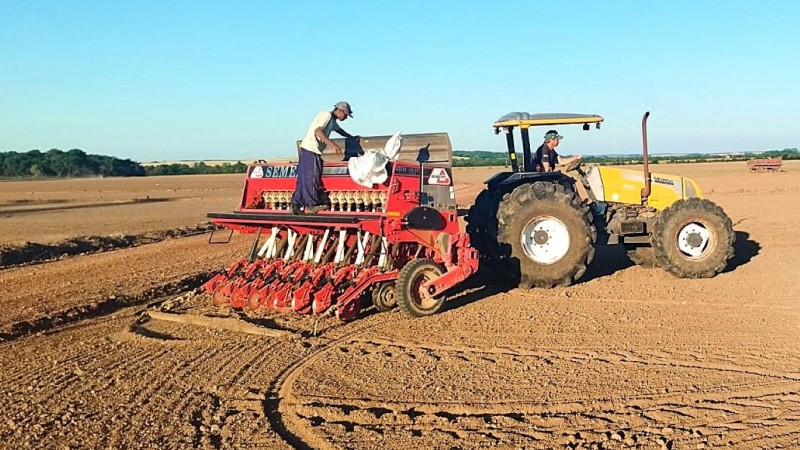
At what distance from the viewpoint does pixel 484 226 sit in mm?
9922

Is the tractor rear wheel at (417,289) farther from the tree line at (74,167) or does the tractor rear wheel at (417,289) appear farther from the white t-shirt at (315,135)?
the tree line at (74,167)

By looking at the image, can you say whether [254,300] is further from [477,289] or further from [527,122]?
[527,122]

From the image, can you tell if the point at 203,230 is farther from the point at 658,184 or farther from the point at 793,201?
the point at 793,201

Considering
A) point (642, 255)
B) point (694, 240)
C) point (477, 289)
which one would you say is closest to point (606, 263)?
point (642, 255)

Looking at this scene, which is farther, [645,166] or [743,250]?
[743,250]

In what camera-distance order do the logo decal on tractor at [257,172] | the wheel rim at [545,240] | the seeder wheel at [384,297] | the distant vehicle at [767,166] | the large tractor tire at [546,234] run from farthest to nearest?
1. the distant vehicle at [767,166]
2. the logo decal on tractor at [257,172]
3. the wheel rim at [545,240]
4. the large tractor tire at [546,234]
5. the seeder wheel at [384,297]

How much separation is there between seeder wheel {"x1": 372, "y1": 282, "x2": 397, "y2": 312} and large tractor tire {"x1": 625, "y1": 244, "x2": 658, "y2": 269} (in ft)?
13.5

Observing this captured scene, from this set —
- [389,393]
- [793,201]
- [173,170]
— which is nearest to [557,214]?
[389,393]

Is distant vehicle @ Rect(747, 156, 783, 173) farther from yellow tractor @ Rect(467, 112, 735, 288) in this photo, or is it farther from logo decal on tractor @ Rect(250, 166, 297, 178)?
logo decal on tractor @ Rect(250, 166, 297, 178)

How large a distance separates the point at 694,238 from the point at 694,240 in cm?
3

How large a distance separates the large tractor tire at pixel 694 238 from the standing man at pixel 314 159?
4341 mm

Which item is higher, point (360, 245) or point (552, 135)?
point (552, 135)

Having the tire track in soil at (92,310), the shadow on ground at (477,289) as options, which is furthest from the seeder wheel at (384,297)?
the tire track in soil at (92,310)

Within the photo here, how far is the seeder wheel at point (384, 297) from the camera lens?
783cm
